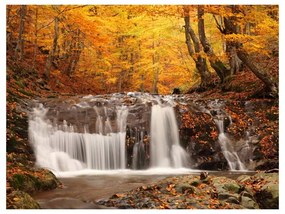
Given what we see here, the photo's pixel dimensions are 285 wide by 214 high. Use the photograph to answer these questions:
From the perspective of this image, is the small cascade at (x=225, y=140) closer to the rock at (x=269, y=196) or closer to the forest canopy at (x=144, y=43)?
the forest canopy at (x=144, y=43)

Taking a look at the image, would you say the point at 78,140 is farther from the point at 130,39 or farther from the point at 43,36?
the point at 130,39

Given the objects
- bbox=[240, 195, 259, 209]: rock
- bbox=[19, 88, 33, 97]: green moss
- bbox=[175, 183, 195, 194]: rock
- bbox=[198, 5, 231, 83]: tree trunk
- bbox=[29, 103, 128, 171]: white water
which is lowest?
bbox=[240, 195, 259, 209]: rock

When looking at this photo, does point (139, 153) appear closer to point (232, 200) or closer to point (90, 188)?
point (90, 188)

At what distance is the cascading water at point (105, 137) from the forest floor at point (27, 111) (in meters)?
0.47

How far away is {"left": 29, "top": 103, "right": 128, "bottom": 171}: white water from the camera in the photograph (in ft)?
28.4

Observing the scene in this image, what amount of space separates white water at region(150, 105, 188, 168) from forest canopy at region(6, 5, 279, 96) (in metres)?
2.77

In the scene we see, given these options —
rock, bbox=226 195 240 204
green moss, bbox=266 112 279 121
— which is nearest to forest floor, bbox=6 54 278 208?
rock, bbox=226 195 240 204

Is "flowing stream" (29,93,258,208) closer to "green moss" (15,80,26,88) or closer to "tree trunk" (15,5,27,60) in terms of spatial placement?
"green moss" (15,80,26,88)

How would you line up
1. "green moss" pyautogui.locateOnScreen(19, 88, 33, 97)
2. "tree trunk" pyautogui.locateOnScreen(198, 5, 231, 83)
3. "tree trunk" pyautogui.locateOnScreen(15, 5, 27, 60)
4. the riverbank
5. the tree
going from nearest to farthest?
the riverbank
the tree
"green moss" pyautogui.locateOnScreen(19, 88, 33, 97)
"tree trunk" pyautogui.locateOnScreen(15, 5, 27, 60)
"tree trunk" pyautogui.locateOnScreen(198, 5, 231, 83)

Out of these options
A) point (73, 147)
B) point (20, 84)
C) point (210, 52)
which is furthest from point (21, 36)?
point (210, 52)

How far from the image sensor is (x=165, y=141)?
378 inches

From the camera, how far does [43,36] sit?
15.2 metres

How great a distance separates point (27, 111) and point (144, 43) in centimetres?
972

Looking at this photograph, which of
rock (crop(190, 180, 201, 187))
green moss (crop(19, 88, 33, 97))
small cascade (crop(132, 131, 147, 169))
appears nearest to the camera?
rock (crop(190, 180, 201, 187))
